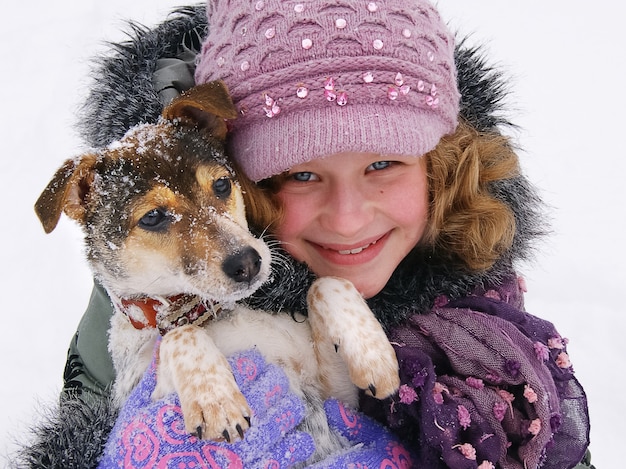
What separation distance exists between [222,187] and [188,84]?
0.55 m

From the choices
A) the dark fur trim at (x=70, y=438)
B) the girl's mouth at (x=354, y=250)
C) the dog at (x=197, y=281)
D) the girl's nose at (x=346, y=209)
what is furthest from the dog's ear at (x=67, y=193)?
the girl's mouth at (x=354, y=250)

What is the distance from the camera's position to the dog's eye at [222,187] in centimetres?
230

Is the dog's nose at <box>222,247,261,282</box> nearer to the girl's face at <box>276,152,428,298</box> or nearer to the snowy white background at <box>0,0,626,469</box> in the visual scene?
the girl's face at <box>276,152,428,298</box>

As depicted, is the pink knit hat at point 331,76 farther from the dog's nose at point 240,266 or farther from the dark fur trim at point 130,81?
the dark fur trim at point 130,81

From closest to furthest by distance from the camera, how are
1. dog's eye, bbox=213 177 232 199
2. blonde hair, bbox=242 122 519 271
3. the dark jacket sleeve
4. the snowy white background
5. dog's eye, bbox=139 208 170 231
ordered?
dog's eye, bbox=139 208 170 231
dog's eye, bbox=213 177 232 199
blonde hair, bbox=242 122 519 271
the dark jacket sleeve
the snowy white background

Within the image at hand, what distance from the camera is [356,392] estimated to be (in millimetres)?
2385

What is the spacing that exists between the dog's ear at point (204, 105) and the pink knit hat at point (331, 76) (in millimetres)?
84

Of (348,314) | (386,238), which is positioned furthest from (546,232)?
(348,314)

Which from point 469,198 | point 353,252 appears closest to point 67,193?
point 353,252

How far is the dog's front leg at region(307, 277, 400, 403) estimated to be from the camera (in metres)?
2.14

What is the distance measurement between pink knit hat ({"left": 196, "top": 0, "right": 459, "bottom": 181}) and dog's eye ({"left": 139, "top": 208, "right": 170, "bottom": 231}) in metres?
0.41

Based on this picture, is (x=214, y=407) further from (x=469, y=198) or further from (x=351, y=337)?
(x=469, y=198)

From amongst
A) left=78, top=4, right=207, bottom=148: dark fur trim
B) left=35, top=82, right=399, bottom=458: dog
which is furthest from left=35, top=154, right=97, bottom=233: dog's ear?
left=78, top=4, right=207, bottom=148: dark fur trim

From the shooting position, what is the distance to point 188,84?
2576 millimetres
